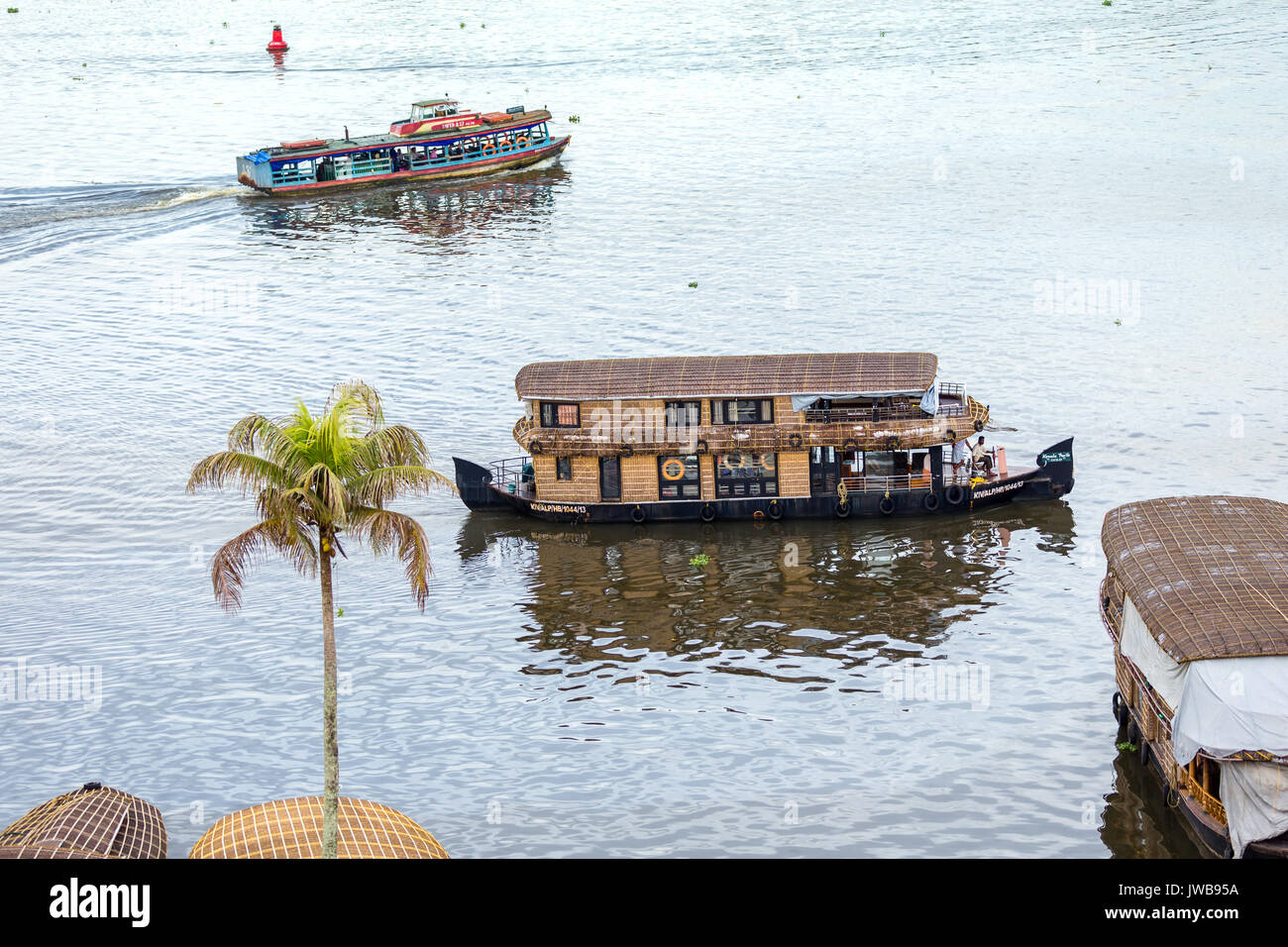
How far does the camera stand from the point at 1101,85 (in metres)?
128

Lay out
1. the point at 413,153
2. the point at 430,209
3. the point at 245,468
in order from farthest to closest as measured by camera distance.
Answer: the point at 413,153
the point at 430,209
the point at 245,468

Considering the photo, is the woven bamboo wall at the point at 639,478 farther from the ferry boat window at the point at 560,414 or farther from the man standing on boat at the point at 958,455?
the man standing on boat at the point at 958,455

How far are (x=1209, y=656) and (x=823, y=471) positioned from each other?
25903 millimetres

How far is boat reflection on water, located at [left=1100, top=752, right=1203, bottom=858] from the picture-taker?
34156 mm

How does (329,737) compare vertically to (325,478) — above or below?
below

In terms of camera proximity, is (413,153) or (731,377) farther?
(413,153)

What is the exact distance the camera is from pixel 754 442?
182 ft

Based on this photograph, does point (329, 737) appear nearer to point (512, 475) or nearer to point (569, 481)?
point (569, 481)

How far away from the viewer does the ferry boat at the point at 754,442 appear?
180 ft

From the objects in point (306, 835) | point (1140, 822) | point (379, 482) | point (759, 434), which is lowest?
point (1140, 822)

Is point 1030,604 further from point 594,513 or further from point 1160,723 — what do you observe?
point 594,513

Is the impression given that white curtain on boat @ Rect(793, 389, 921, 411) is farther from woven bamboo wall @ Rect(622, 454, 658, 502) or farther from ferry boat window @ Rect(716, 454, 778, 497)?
woven bamboo wall @ Rect(622, 454, 658, 502)

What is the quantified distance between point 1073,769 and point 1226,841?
21.6 feet

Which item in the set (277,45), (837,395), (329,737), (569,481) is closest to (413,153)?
(277,45)
